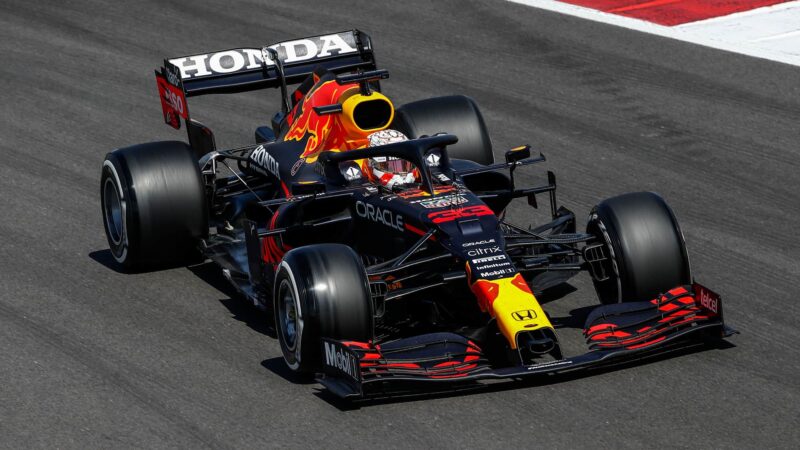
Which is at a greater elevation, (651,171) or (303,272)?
(303,272)

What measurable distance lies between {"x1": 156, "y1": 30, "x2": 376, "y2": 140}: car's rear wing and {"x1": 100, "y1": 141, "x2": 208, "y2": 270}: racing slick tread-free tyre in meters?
1.12

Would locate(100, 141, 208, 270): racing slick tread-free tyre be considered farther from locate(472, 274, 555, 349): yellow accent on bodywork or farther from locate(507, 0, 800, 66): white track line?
locate(507, 0, 800, 66): white track line

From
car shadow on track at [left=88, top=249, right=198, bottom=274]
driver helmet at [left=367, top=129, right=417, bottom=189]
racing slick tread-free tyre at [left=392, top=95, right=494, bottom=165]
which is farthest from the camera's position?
racing slick tread-free tyre at [left=392, top=95, right=494, bottom=165]

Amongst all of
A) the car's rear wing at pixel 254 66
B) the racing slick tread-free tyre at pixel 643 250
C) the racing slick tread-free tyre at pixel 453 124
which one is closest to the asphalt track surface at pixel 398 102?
the racing slick tread-free tyre at pixel 643 250

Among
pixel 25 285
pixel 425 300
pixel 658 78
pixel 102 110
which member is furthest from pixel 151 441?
pixel 658 78

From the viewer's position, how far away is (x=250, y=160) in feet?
40.2

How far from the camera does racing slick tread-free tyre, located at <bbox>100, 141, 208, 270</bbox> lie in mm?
11508

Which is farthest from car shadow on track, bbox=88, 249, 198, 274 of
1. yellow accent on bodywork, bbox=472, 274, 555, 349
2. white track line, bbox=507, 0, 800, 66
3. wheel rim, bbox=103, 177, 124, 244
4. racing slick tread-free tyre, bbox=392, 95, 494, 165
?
white track line, bbox=507, 0, 800, 66

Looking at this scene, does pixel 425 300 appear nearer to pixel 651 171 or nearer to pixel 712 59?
pixel 651 171

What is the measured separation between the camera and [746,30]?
18.6 meters

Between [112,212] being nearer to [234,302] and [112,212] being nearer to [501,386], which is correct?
[234,302]

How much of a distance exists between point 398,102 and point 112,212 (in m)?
5.19

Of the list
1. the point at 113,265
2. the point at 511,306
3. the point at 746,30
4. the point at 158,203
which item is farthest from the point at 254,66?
the point at 746,30

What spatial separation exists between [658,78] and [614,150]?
8.24 feet
